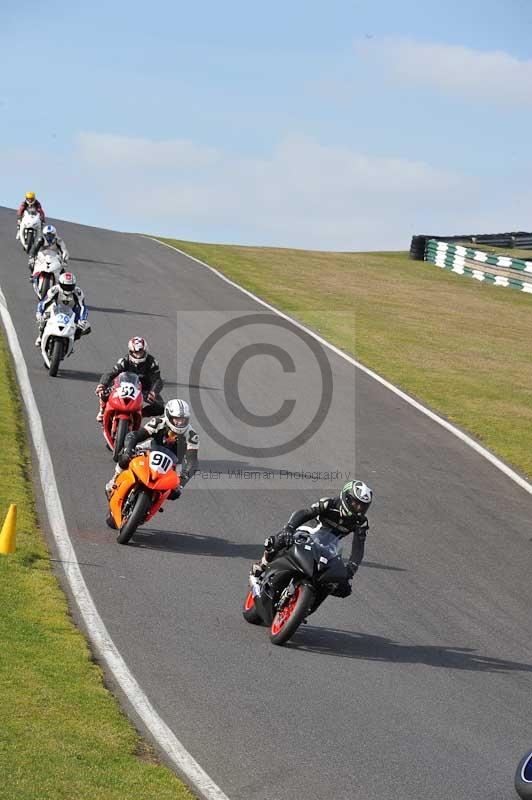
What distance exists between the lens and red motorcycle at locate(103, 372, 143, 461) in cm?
Answer: 1646

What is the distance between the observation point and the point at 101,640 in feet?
33.7

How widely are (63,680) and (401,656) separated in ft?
11.1

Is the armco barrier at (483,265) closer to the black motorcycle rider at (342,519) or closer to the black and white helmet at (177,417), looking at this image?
the black and white helmet at (177,417)

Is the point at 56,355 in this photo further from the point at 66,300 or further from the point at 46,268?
the point at 46,268

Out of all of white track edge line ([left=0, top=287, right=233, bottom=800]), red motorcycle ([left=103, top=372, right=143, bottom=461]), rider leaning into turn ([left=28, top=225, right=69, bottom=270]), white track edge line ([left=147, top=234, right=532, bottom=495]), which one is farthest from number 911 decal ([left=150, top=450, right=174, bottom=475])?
rider leaning into turn ([left=28, top=225, right=69, bottom=270])

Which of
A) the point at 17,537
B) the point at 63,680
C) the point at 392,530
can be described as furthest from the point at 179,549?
the point at 63,680

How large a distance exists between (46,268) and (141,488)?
15.0 meters

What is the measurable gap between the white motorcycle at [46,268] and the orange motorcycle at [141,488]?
14.4m

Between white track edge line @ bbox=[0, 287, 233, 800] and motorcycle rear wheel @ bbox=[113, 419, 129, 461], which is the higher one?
motorcycle rear wheel @ bbox=[113, 419, 129, 461]

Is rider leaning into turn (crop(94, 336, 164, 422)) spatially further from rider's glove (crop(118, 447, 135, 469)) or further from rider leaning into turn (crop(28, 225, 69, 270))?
rider leaning into turn (crop(28, 225, 69, 270))

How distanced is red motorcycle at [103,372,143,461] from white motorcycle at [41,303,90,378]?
5166 millimetres

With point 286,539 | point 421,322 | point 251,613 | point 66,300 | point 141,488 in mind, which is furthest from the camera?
point 421,322

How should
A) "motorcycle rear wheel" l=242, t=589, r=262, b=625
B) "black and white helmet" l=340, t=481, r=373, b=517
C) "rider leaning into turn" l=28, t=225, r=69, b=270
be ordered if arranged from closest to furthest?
"black and white helmet" l=340, t=481, r=373, b=517 → "motorcycle rear wheel" l=242, t=589, r=262, b=625 → "rider leaning into turn" l=28, t=225, r=69, b=270

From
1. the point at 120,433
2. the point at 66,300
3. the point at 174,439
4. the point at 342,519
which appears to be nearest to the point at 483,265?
the point at 66,300
